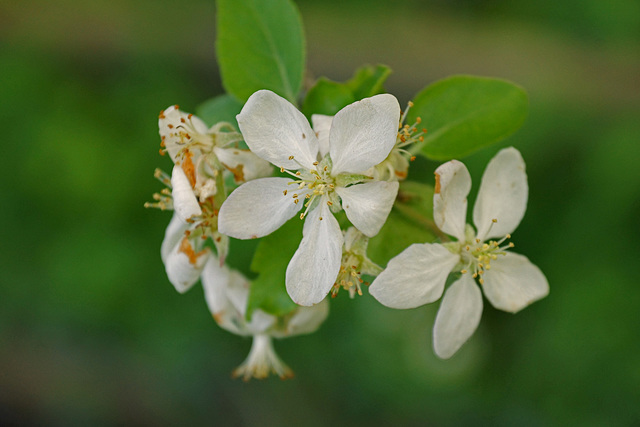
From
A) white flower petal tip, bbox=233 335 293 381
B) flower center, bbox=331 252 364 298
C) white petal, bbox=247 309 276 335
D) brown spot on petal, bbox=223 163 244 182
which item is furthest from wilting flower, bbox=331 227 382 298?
white flower petal tip, bbox=233 335 293 381

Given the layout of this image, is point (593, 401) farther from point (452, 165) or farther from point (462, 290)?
point (452, 165)

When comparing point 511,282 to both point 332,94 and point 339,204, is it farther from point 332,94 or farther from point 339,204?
point 332,94

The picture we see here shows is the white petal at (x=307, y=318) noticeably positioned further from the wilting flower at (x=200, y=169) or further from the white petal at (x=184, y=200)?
the white petal at (x=184, y=200)

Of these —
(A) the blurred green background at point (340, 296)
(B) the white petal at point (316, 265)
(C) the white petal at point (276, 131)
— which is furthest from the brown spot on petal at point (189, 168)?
(A) the blurred green background at point (340, 296)

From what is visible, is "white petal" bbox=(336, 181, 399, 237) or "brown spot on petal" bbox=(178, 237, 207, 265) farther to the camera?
"brown spot on petal" bbox=(178, 237, 207, 265)

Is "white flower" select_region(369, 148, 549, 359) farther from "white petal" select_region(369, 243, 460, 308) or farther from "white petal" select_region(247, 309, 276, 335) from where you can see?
"white petal" select_region(247, 309, 276, 335)

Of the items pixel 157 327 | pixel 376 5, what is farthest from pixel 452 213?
pixel 376 5
